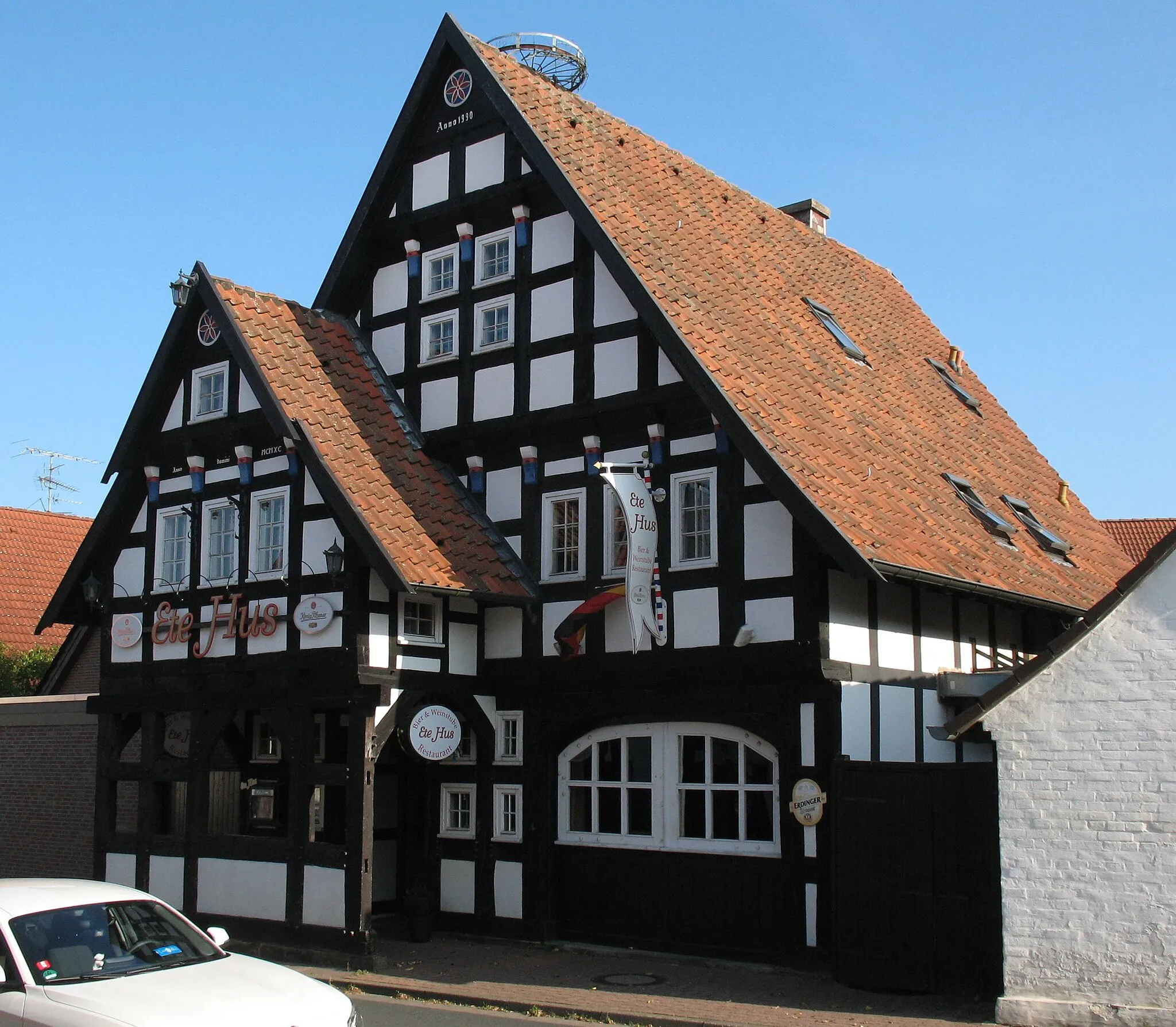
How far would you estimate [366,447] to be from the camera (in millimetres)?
17484

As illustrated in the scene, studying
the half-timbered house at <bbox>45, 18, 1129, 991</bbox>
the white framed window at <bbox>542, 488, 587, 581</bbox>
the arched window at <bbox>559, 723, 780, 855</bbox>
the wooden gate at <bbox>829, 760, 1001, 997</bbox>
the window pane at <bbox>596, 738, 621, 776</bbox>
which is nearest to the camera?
the wooden gate at <bbox>829, 760, 1001, 997</bbox>

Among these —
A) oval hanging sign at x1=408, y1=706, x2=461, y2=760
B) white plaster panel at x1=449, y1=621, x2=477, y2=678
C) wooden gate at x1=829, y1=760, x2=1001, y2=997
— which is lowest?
wooden gate at x1=829, y1=760, x2=1001, y2=997

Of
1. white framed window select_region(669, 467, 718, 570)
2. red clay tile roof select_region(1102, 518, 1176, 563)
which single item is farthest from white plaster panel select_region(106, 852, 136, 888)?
red clay tile roof select_region(1102, 518, 1176, 563)

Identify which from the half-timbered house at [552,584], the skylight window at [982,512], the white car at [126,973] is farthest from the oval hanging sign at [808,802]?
the white car at [126,973]

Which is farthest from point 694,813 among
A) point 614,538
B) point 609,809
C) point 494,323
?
point 494,323

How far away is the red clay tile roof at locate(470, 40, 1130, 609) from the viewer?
15641 mm

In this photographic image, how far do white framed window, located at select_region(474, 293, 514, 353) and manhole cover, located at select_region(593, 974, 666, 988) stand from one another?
311 inches

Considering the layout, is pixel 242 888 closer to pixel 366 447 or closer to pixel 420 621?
pixel 420 621

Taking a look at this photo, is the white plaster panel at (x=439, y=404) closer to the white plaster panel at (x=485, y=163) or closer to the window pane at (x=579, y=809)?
the white plaster panel at (x=485, y=163)

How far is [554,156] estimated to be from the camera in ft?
57.3

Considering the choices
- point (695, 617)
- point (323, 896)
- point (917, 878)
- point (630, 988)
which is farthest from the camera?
point (323, 896)

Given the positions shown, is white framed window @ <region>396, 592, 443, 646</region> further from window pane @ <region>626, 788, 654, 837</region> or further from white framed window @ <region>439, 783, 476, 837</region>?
window pane @ <region>626, 788, 654, 837</region>

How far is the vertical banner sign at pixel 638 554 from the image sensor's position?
15562 millimetres

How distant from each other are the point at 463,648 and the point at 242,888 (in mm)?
4016
